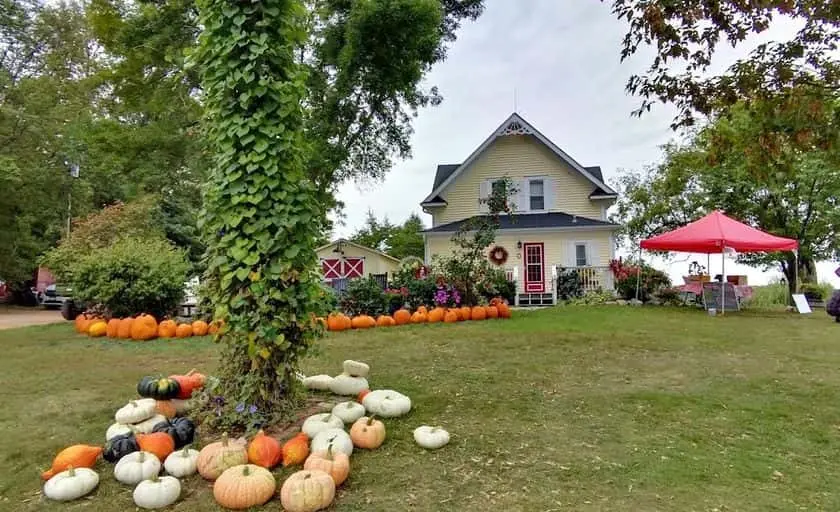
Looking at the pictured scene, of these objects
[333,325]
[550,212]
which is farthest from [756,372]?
[550,212]

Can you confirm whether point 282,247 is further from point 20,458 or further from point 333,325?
point 333,325

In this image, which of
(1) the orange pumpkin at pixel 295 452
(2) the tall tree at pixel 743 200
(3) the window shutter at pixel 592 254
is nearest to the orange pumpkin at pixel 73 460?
(1) the orange pumpkin at pixel 295 452

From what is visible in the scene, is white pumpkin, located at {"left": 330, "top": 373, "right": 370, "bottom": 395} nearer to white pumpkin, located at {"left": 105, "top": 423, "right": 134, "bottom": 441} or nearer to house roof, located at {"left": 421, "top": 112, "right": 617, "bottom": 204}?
white pumpkin, located at {"left": 105, "top": 423, "right": 134, "bottom": 441}

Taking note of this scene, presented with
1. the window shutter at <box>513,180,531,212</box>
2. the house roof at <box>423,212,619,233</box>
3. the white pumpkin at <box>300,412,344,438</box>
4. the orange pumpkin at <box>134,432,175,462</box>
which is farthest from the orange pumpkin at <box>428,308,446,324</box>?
the window shutter at <box>513,180,531,212</box>

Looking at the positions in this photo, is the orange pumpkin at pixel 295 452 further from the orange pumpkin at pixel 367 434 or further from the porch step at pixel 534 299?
the porch step at pixel 534 299

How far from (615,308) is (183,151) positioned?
14.8 m

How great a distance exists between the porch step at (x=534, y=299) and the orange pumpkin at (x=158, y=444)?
12.4 m

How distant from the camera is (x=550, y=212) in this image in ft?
56.6

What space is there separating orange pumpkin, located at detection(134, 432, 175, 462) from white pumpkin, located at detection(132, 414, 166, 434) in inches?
6.4

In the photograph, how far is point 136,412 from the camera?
3594 millimetres

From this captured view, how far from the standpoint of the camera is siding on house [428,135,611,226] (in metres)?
17.2

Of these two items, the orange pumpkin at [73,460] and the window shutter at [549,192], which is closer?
the orange pumpkin at [73,460]

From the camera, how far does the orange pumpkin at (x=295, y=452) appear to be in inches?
125

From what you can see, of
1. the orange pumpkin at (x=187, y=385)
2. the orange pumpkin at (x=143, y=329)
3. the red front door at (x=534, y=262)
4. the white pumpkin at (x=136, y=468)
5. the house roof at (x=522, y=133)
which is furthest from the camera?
the house roof at (x=522, y=133)
